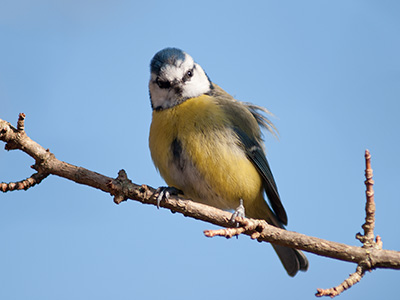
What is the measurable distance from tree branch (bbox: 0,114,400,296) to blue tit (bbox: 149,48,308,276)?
54 centimetres

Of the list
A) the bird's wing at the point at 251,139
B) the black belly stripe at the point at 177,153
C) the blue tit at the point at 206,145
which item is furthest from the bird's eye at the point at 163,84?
the black belly stripe at the point at 177,153

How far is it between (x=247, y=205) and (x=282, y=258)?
64cm

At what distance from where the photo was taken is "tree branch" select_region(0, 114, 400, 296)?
7.59ft

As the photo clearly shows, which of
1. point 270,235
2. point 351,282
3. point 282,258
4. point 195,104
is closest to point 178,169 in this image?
point 195,104

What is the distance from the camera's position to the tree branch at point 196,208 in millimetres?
2312

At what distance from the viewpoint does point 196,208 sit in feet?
8.41

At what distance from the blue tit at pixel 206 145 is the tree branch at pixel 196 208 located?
54 cm

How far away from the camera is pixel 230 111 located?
3414 millimetres

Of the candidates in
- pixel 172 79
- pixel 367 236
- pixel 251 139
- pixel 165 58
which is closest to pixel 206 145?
pixel 251 139

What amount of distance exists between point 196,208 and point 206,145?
2.11 feet

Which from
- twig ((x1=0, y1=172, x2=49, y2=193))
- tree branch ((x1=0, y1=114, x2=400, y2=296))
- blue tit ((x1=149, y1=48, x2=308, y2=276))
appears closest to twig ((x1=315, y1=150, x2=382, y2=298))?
tree branch ((x1=0, y1=114, x2=400, y2=296))

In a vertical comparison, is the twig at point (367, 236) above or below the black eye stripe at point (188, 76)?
below

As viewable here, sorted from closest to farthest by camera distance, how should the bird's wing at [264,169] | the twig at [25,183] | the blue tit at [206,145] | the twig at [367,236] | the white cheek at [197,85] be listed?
the twig at [367,236]
the twig at [25,183]
the blue tit at [206,145]
the bird's wing at [264,169]
the white cheek at [197,85]

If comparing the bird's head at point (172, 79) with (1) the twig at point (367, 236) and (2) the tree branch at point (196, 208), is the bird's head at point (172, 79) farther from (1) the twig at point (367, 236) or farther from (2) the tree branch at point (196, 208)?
(1) the twig at point (367, 236)
